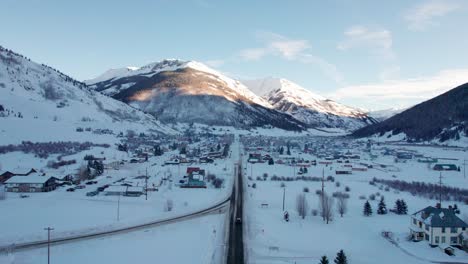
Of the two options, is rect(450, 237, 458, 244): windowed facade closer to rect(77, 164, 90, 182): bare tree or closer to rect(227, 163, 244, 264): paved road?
rect(227, 163, 244, 264): paved road

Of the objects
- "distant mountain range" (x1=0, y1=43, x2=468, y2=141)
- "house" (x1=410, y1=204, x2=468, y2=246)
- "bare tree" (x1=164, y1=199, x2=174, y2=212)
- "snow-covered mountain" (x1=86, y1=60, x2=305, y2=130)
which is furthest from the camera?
"snow-covered mountain" (x1=86, y1=60, x2=305, y2=130)

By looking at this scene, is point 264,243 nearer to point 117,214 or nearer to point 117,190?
point 117,214

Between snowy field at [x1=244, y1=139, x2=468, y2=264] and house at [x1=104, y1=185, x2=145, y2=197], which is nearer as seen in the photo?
snowy field at [x1=244, y1=139, x2=468, y2=264]

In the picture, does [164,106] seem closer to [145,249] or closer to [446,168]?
[446,168]

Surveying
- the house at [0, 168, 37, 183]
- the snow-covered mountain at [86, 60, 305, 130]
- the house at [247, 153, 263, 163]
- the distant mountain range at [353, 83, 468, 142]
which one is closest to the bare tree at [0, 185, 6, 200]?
the house at [0, 168, 37, 183]

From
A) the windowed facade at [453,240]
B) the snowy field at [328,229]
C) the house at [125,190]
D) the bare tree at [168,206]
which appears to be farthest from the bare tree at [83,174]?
the windowed facade at [453,240]

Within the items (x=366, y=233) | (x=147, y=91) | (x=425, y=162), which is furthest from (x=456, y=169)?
(x=147, y=91)
